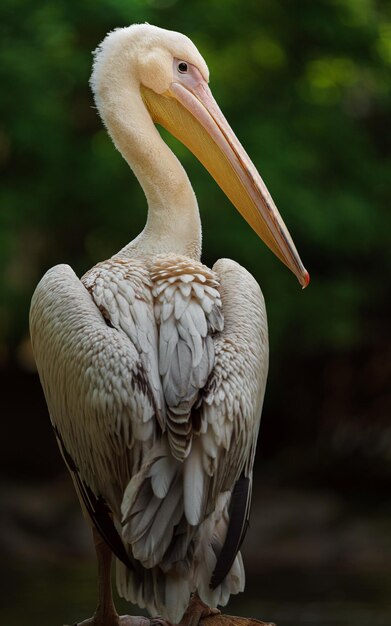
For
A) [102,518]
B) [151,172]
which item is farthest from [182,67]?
[102,518]

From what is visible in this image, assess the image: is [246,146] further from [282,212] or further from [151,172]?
[151,172]

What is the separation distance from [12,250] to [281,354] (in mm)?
3263

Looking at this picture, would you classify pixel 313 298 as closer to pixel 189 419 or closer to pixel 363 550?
pixel 363 550

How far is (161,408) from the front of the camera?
3914 mm

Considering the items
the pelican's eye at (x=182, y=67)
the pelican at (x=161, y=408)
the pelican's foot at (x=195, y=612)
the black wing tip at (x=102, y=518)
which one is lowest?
the pelican's foot at (x=195, y=612)

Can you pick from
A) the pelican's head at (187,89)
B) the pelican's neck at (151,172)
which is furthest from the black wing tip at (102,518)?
the pelican's head at (187,89)

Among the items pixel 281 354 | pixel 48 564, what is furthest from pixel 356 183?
pixel 48 564

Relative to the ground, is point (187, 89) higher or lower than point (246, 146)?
lower

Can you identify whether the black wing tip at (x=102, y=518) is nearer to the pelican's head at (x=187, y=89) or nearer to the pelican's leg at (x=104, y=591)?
the pelican's leg at (x=104, y=591)

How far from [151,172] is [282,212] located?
262 inches

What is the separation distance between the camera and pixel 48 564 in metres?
11.3

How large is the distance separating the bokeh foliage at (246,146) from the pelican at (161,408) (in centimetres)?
655

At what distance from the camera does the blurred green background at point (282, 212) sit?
1106cm

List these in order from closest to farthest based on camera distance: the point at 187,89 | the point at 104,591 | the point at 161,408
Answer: the point at 161,408, the point at 104,591, the point at 187,89
